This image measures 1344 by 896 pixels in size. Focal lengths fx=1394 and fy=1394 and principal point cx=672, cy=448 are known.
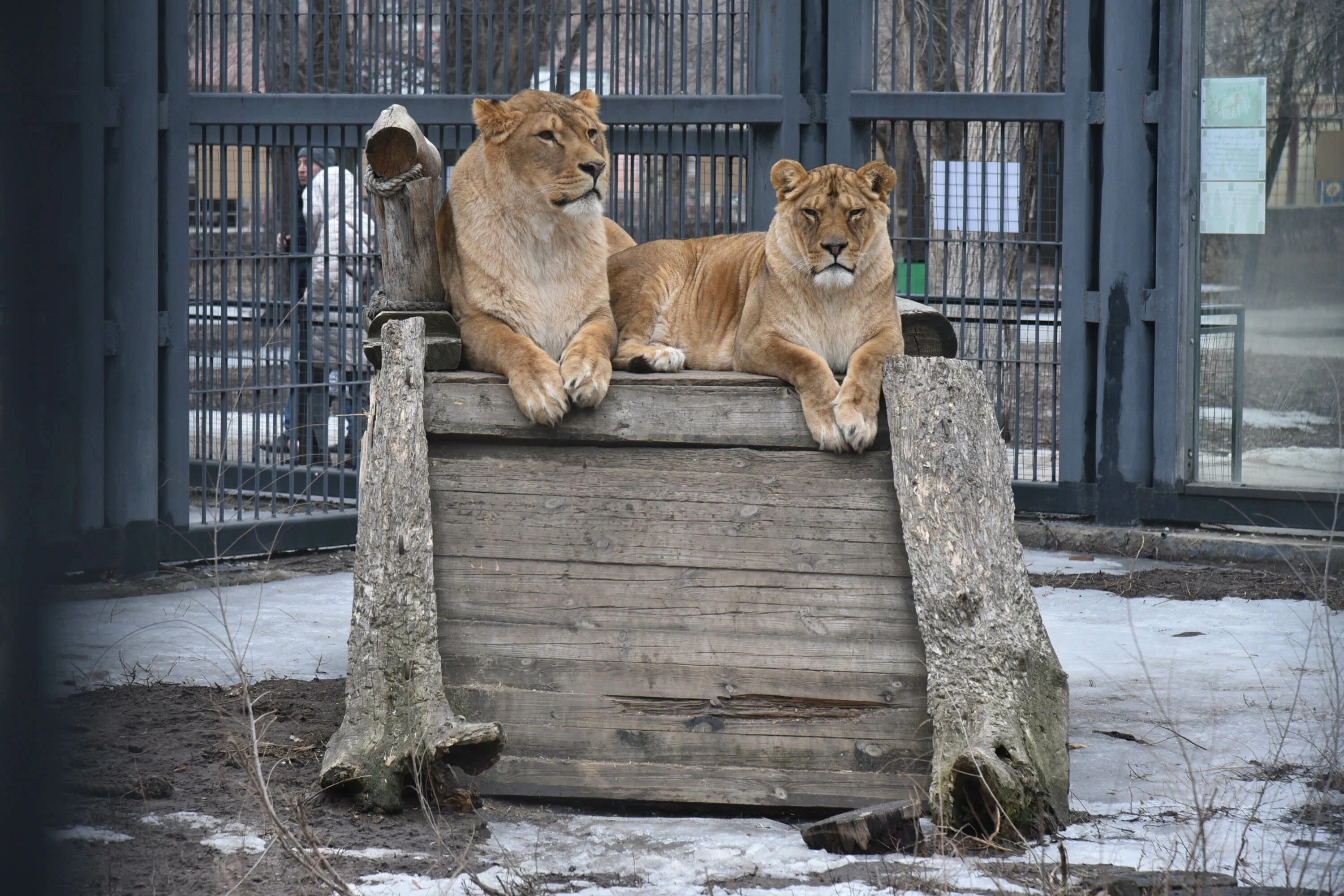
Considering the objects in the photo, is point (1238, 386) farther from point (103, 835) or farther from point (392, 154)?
point (103, 835)

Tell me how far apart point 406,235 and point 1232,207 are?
4903mm

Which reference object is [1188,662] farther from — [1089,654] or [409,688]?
[409,688]

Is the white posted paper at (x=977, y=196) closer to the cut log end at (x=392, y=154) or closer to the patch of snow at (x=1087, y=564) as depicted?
the patch of snow at (x=1087, y=564)

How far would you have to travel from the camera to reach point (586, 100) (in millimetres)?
4887

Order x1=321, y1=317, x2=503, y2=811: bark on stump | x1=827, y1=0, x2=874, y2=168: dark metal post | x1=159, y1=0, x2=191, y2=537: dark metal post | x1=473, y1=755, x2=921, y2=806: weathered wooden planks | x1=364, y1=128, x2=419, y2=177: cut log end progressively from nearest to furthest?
x1=321, y1=317, x2=503, y2=811: bark on stump < x1=473, y1=755, x2=921, y2=806: weathered wooden planks < x1=364, y1=128, x2=419, y2=177: cut log end < x1=159, y1=0, x2=191, y2=537: dark metal post < x1=827, y1=0, x2=874, y2=168: dark metal post

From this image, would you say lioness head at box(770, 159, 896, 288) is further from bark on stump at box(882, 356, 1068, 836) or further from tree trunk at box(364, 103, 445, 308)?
tree trunk at box(364, 103, 445, 308)

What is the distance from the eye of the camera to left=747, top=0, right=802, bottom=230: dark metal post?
25.2 feet

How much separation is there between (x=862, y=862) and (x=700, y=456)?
1377mm

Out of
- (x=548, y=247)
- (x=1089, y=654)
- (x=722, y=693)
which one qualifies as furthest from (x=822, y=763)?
(x=1089, y=654)

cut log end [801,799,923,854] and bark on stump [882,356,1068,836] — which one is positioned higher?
bark on stump [882,356,1068,836]

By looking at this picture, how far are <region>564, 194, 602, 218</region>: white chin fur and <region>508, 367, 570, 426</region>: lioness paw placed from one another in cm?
67

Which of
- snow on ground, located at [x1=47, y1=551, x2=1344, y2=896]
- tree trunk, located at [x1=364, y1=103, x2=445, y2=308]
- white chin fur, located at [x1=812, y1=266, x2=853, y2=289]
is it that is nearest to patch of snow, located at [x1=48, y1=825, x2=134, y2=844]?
snow on ground, located at [x1=47, y1=551, x2=1344, y2=896]

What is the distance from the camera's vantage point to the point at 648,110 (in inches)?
298

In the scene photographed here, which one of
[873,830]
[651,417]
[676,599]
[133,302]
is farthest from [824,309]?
[133,302]
